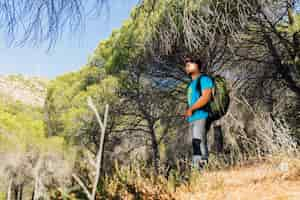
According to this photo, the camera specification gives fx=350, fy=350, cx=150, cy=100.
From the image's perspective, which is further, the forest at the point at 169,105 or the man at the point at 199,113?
the man at the point at 199,113

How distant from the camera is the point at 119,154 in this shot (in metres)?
11.8

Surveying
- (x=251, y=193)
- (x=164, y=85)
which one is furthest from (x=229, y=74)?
(x=251, y=193)

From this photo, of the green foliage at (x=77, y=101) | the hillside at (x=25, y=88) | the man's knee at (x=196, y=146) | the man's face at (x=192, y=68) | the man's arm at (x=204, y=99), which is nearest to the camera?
the man's arm at (x=204, y=99)

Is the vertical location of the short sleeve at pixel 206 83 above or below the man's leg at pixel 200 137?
above

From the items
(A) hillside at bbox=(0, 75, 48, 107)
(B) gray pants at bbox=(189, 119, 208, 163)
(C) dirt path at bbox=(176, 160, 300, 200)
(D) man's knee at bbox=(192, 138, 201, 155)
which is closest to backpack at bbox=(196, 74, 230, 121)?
(B) gray pants at bbox=(189, 119, 208, 163)

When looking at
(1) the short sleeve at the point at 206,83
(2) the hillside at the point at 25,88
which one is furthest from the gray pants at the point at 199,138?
(2) the hillside at the point at 25,88

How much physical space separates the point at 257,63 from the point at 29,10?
632 cm

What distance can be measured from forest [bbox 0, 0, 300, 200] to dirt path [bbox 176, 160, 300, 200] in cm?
2

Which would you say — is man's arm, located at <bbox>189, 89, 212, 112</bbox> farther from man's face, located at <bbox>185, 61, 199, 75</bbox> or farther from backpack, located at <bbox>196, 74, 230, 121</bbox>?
man's face, located at <bbox>185, 61, 199, 75</bbox>

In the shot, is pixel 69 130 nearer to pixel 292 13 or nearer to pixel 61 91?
pixel 61 91

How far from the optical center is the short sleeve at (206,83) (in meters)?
3.71

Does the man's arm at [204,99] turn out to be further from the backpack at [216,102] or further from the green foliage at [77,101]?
the green foliage at [77,101]

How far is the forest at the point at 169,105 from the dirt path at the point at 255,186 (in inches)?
0.7

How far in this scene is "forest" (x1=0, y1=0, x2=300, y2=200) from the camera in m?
2.75
